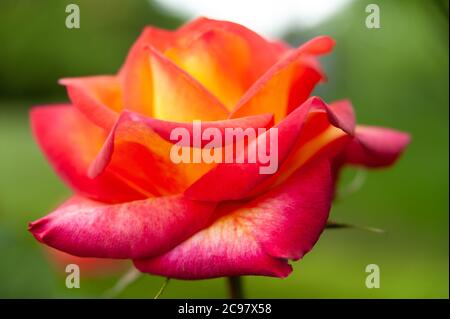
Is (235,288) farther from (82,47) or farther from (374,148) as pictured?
(82,47)

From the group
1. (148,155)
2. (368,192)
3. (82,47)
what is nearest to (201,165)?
(148,155)

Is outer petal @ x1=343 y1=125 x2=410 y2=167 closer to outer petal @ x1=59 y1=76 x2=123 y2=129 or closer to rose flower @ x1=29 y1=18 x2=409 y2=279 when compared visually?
rose flower @ x1=29 y1=18 x2=409 y2=279

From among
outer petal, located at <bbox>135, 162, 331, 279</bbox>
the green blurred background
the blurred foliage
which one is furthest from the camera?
the blurred foliage

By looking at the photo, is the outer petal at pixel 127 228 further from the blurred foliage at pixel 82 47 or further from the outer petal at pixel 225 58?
the blurred foliage at pixel 82 47

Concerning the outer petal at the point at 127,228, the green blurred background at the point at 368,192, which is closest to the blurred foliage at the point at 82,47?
the green blurred background at the point at 368,192

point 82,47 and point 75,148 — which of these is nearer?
point 75,148

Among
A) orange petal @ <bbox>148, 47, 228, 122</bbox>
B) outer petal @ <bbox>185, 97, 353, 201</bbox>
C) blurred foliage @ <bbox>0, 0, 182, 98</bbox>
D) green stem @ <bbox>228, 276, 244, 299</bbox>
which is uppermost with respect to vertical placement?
blurred foliage @ <bbox>0, 0, 182, 98</bbox>

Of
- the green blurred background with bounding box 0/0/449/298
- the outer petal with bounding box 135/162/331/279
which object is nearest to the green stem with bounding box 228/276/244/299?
the outer petal with bounding box 135/162/331/279
